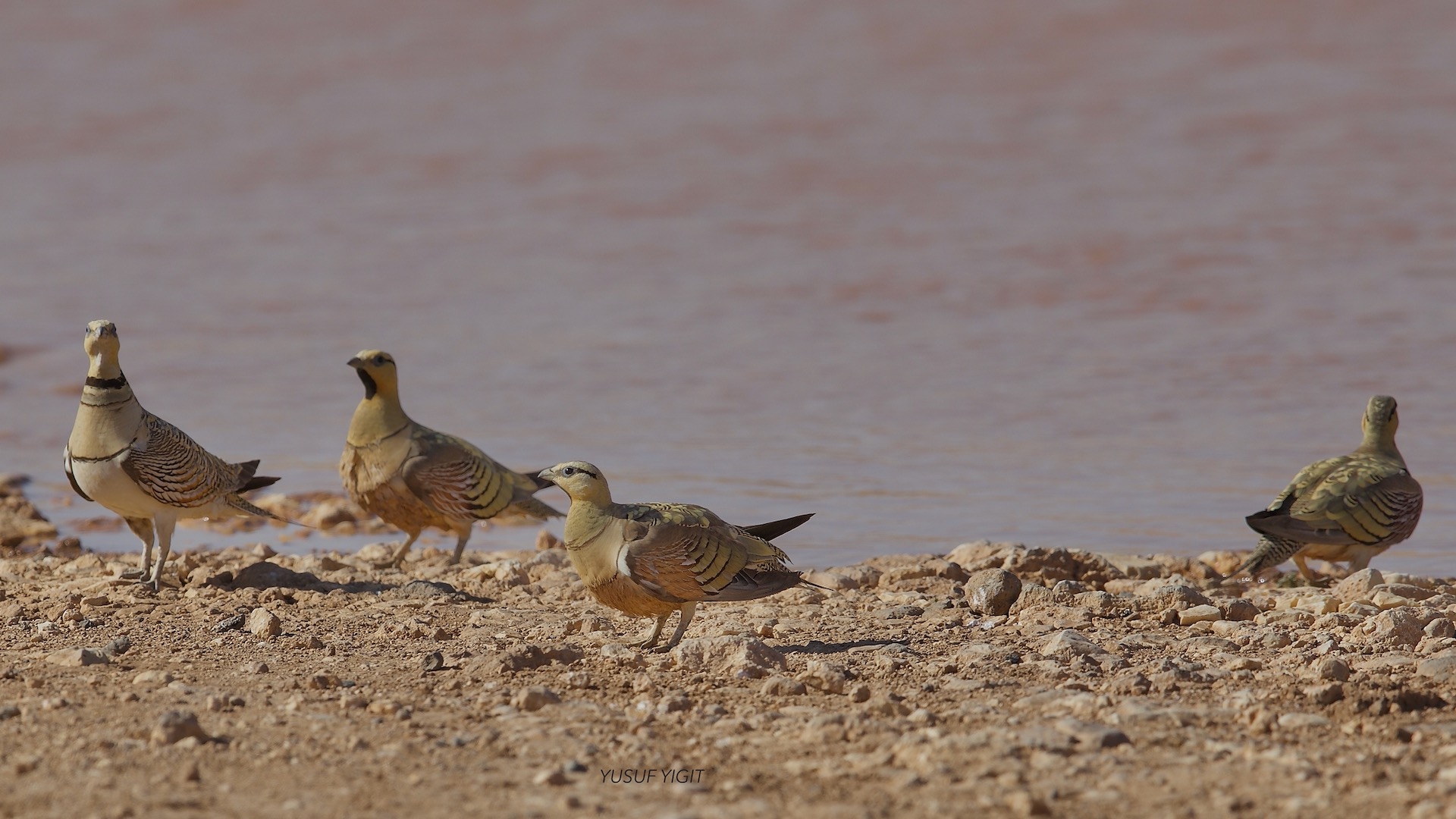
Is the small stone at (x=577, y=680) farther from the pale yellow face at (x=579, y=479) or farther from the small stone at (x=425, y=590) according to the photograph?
the small stone at (x=425, y=590)

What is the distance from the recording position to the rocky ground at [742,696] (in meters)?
4.48

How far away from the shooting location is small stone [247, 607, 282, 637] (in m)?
6.45

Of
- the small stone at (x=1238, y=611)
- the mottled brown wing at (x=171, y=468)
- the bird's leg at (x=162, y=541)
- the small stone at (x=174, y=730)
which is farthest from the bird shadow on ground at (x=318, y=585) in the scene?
the small stone at (x=1238, y=611)

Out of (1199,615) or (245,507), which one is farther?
(245,507)

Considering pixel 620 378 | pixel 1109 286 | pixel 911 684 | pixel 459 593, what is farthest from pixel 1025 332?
pixel 911 684

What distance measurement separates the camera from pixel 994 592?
6.84 meters

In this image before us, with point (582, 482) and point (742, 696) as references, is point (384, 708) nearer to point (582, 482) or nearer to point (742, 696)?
point (742, 696)

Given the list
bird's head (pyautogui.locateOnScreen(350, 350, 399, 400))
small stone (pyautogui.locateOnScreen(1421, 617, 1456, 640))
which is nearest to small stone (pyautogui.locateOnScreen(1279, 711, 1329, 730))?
small stone (pyautogui.locateOnScreen(1421, 617, 1456, 640))

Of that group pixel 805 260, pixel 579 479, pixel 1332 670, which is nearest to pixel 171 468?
pixel 579 479

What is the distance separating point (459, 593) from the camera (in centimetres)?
748

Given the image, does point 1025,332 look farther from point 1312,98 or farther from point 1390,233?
point 1312,98

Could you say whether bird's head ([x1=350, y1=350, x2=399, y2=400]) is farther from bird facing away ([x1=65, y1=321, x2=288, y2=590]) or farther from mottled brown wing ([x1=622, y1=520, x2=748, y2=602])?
mottled brown wing ([x1=622, y1=520, x2=748, y2=602])

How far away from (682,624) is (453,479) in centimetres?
235

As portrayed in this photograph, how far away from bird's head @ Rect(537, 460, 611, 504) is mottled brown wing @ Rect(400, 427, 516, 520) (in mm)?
2020
